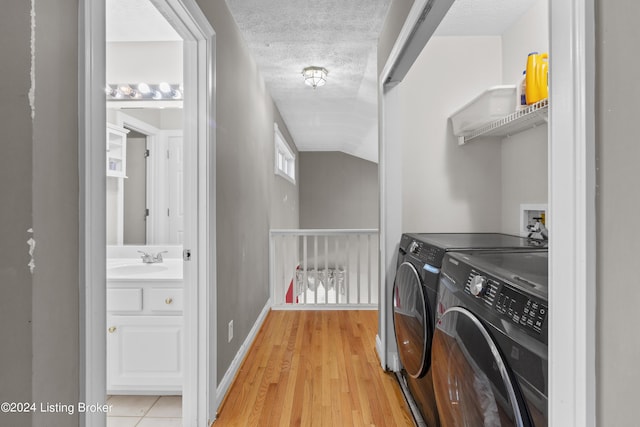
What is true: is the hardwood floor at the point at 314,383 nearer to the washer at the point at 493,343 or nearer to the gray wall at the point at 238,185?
the gray wall at the point at 238,185

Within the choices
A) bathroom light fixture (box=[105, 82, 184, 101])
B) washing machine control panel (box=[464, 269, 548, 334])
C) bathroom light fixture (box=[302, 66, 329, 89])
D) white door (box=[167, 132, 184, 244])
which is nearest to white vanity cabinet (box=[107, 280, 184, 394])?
white door (box=[167, 132, 184, 244])

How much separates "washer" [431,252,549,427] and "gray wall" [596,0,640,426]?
0.66 feet

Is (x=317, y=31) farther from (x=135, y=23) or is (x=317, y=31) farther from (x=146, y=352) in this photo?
(x=146, y=352)

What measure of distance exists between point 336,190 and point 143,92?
19.0ft

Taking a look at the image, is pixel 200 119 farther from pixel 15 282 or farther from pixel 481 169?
pixel 481 169

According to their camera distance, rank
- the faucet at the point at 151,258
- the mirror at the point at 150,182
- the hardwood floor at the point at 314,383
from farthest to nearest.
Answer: the mirror at the point at 150,182, the faucet at the point at 151,258, the hardwood floor at the point at 314,383

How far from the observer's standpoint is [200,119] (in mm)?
1718

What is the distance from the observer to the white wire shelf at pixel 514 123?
1.57 m

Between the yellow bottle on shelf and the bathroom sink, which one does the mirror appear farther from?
the yellow bottle on shelf

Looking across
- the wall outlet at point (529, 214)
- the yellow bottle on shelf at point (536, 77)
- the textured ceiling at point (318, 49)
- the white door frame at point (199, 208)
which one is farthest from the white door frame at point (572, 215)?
the textured ceiling at point (318, 49)

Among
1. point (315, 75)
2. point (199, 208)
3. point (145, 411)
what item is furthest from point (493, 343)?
point (315, 75)

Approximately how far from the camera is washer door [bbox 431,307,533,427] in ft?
2.42

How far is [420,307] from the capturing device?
144cm

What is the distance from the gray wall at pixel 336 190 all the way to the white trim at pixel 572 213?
7.46 m
